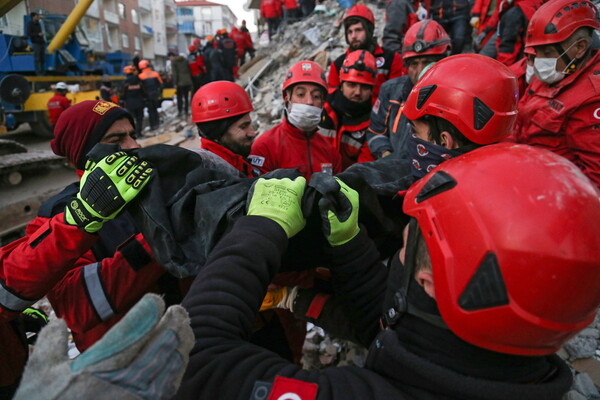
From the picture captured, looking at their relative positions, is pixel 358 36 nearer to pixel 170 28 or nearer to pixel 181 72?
pixel 181 72

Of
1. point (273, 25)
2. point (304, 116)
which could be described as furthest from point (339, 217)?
point (273, 25)

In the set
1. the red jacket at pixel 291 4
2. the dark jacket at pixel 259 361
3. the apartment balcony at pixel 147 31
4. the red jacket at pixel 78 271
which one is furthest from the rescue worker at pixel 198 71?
the apartment balcony at pixel 147 31

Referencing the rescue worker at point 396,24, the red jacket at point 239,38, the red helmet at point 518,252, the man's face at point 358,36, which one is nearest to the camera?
the red helmet at point 518,252

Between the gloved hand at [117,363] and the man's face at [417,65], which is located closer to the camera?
the gloved hand at [117,363]

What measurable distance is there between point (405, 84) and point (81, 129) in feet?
9.55

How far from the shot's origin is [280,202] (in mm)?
1477

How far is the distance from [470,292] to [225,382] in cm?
67

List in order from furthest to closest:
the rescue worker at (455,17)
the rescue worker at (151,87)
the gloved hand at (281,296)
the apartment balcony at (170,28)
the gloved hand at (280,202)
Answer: the apartment balcony at (170,28)
the rescue worker at (151,87)
the rescue worker at (455,17)
the gloved hand at (281,296)
the gloved hand at (280,202)

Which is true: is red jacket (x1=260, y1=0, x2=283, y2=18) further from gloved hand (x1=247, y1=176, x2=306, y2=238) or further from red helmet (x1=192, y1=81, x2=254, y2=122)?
gloved hand (x1=247, y1=176, x2=306, y2=238)

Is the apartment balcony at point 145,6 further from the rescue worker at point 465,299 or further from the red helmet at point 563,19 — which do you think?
the rescue worker at point 465,299

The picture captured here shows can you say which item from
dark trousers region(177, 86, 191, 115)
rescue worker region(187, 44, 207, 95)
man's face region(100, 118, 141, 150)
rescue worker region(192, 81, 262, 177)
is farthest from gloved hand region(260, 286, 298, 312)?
rescue worker region(187, 44, 207, 95)

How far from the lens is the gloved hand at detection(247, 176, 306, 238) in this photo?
1442 mm

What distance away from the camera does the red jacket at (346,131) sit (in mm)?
4375

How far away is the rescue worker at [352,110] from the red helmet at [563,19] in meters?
1.67
